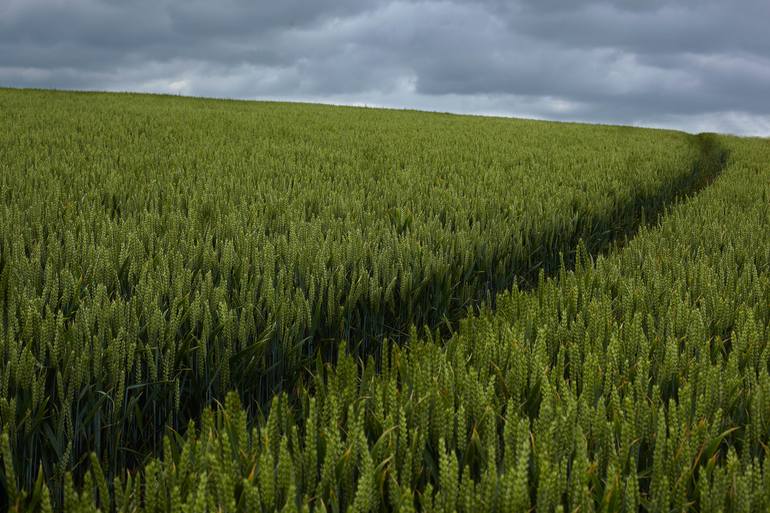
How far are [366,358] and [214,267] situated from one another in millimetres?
756

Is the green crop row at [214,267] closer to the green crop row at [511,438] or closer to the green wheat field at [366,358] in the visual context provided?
the green wheat field at [366,358]

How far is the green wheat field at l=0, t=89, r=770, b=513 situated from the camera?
4.12ft

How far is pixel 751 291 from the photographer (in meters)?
2.55

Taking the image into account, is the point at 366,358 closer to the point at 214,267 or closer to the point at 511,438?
the point at 214,267

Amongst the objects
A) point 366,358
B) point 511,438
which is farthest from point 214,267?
point 511,438

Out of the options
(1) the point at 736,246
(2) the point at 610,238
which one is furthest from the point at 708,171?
(1) the point at 736,246

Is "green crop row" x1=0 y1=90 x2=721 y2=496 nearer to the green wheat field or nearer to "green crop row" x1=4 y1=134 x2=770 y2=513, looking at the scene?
the green wheat field

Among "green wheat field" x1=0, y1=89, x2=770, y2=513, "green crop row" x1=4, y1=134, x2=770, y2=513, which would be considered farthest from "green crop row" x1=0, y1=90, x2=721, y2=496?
"green crop row" x1=4, y1=134, x2=770, y2=513

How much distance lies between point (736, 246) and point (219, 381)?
2.81 metres

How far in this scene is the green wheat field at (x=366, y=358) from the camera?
1257mm

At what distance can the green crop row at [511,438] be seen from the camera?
3.84 ft

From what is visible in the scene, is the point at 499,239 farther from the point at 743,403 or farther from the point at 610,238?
the point at 610,238

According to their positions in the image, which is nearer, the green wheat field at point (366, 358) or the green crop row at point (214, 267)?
the green wheat field at point (366, 358)

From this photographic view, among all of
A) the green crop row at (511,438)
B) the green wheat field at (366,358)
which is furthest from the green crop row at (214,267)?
the green crop row at (511,438)
